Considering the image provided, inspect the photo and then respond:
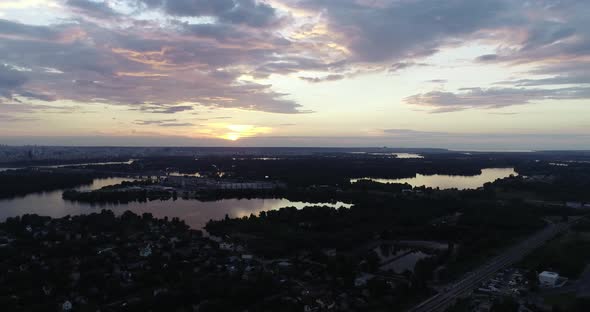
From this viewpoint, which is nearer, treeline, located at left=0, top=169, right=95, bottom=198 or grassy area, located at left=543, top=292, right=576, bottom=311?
grassy area, located at left=543, top=292, right=576, bottom=311

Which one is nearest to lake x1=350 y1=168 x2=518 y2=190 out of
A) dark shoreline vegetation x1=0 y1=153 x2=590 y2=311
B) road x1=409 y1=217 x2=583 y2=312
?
dark shoreline vegetation x1=0 y1=153 x2=590 y2=311

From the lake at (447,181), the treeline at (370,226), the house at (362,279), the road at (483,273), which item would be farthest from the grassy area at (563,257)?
the lake at (447,181)

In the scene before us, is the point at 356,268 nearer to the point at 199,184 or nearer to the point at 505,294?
the point at 505,294

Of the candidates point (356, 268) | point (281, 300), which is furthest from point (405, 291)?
point (281, 300)

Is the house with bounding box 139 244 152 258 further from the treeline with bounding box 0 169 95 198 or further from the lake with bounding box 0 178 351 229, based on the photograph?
the treeline with bounding box 0 169 95 198

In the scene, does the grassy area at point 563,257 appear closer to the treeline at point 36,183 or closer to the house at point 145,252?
the house at point 145,252

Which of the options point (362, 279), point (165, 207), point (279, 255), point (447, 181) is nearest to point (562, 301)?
point (362, 279)

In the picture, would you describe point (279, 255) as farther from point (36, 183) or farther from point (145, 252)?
point (36, 183)
